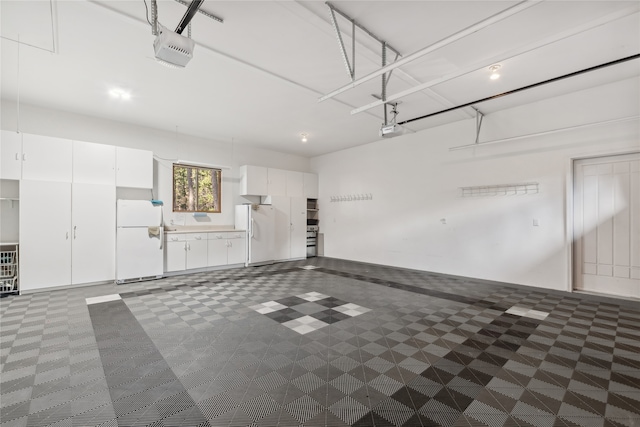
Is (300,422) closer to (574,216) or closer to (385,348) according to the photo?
(385,348)

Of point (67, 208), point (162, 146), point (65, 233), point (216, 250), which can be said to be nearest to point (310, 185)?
point (216, 250)

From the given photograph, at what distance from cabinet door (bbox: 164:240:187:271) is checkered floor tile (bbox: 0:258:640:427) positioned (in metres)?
1.50

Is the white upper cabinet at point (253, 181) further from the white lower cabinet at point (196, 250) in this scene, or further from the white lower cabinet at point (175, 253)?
the white lower cabinet at point (175, 253)

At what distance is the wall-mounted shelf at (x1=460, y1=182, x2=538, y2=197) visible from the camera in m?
5.09

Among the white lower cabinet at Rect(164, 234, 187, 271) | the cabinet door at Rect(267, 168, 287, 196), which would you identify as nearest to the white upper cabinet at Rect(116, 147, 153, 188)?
the white lower cabinet at Rect(164, 234, 187, 271)

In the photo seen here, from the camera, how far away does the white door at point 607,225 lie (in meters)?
4.26

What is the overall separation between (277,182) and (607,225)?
23.4ft

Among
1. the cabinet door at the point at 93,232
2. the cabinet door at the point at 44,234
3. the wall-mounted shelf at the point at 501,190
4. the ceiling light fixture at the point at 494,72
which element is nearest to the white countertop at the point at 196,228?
the cabinet door at the point at 93,232

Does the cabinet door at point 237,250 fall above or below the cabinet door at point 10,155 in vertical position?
below

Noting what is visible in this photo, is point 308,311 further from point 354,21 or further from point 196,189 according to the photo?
point 196,189

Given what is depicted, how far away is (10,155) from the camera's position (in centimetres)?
457

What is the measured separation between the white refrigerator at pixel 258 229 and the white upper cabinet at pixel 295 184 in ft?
3.41

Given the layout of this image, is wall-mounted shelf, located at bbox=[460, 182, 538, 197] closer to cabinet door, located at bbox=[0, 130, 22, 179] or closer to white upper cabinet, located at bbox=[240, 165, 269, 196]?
white upper cabinet, located at bbox=[240, 165, 269, 196]

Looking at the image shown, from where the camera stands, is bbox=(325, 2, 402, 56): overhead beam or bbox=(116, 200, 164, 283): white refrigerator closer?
bbox=(325, 2, 402, 56): overhead beam
